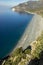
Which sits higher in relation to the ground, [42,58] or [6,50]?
[6,50]

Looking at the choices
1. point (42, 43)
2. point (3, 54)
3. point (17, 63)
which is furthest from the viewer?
point (3, 54)

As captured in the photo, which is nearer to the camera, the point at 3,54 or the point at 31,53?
the point at 31,53

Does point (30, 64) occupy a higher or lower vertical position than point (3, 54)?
lower

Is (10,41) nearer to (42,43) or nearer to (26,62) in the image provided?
(42,43)

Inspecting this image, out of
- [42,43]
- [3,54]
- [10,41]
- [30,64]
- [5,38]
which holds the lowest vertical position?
[30,64]

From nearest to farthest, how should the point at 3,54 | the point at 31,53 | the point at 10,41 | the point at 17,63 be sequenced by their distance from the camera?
the point at 17,63 → the point at 31,53 → the point at 3,54 → the point at 10,41

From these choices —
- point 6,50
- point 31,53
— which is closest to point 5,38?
point 6,50

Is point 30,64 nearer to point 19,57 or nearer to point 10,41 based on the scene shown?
point 19,57

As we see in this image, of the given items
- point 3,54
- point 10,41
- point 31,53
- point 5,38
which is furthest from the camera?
point 5,38

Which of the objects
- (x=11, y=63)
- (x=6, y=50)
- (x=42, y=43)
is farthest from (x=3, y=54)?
(x=11, y=63)
